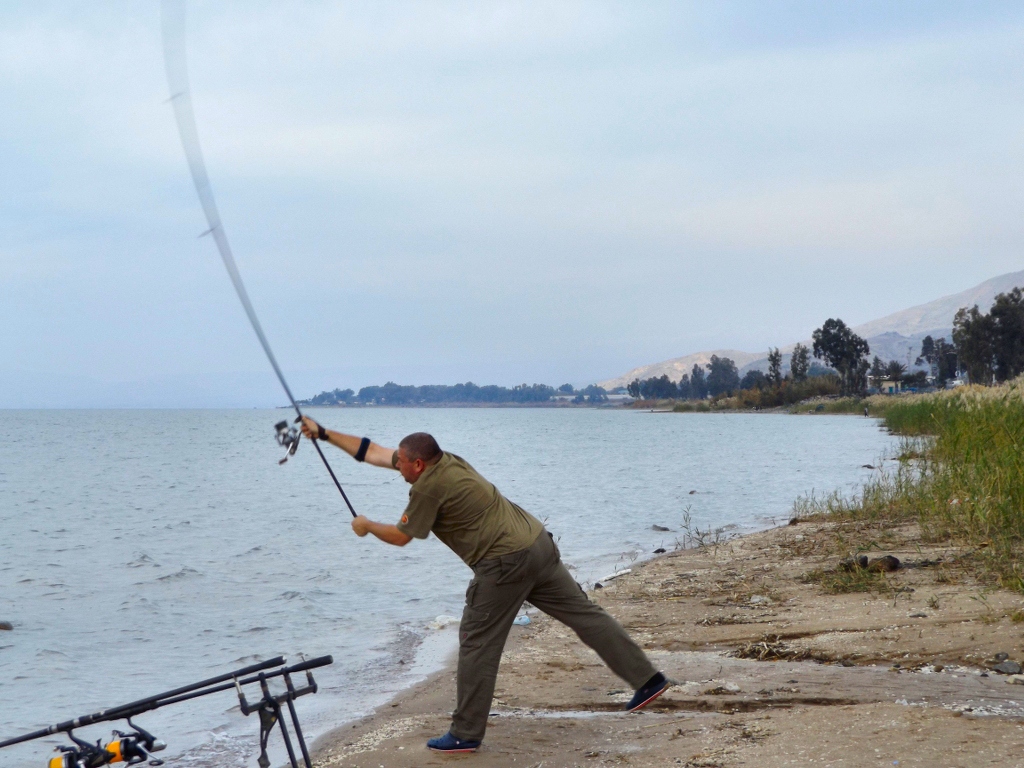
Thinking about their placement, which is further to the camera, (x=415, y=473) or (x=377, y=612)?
(x=377, y=612)

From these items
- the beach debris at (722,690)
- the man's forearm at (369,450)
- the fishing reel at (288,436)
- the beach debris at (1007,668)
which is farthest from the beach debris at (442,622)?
the beach debris at (1007,668)

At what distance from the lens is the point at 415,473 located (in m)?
4.97

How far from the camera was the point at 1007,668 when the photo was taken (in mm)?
5680

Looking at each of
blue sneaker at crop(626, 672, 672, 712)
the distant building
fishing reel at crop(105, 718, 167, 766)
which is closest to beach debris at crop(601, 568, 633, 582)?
blue sneaker at crop(626, 672, 672, 712)

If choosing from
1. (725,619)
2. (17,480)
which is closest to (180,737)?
(725,619)

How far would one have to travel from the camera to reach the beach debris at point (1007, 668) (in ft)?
18.5

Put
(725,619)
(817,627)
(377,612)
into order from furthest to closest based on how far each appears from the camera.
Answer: (377,612), (725,619), (817,627)

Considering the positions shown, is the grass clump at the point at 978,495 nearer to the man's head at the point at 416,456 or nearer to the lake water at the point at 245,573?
the lake water at the point at 245,573

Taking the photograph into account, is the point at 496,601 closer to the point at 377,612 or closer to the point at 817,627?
the point at 817,627

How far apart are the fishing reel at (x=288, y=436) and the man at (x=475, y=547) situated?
2.9 inches

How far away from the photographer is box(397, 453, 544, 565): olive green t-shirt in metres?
4.91

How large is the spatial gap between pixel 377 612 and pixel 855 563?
17.8 ft

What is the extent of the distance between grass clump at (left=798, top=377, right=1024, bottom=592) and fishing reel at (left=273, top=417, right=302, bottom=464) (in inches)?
205

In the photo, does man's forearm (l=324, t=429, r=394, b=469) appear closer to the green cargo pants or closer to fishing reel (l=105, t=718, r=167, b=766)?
the green cargo pants
